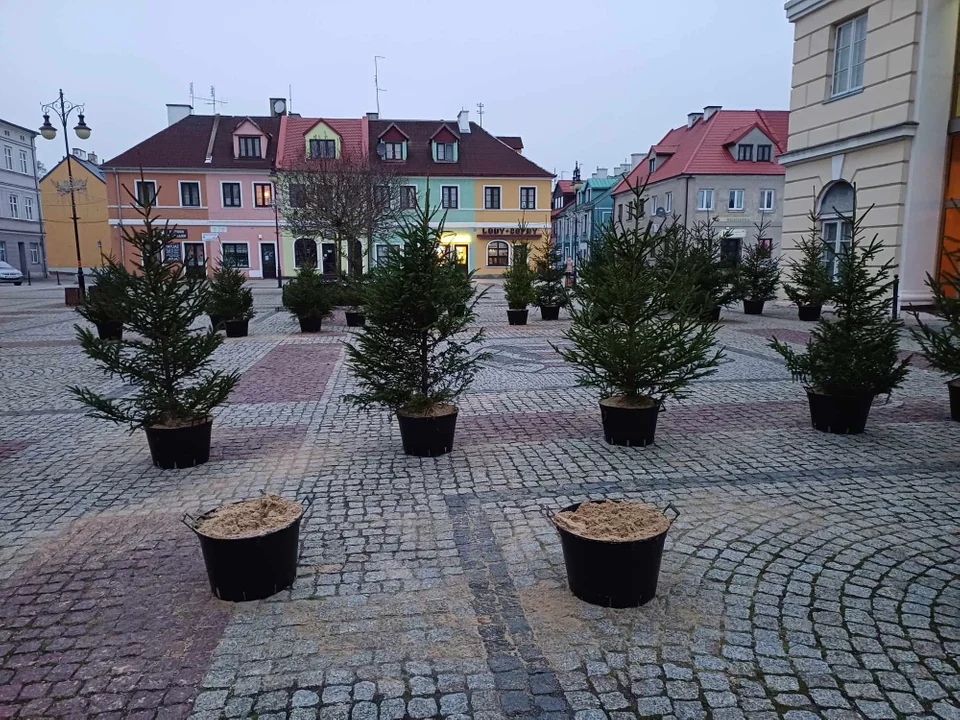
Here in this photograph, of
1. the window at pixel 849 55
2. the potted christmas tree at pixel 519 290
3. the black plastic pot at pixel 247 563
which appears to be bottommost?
the black plastic pot at pixel 247 563

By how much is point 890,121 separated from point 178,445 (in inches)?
701

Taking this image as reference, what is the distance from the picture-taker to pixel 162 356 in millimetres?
6293

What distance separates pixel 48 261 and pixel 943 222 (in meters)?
65.1

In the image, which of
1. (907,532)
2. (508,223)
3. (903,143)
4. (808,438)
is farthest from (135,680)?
(508,223)

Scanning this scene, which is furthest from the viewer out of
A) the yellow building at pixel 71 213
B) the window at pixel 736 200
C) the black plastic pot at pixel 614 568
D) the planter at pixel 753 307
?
the yellow building at pixel 71 213

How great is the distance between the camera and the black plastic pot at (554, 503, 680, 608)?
371 centimetres

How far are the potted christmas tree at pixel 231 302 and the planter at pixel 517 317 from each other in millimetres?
6885

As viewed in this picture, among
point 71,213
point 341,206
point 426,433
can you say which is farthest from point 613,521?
point 71,213

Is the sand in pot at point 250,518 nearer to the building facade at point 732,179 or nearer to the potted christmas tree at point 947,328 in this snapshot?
the potted christmas tree at point 947,328

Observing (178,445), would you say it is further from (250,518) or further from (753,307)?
(753,307)

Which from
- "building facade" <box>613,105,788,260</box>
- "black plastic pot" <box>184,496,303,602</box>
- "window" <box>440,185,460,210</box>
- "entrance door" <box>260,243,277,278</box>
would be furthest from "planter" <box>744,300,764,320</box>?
"entrance door" <box>260,243,277,278</box>

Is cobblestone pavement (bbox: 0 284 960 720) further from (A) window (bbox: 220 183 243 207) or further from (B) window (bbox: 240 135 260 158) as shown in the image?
(B) window (bbox: 240 135 260 158)

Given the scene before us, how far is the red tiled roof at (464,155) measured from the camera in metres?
44.5

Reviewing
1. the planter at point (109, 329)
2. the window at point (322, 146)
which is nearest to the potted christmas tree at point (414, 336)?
the planter at point (109, 329)
